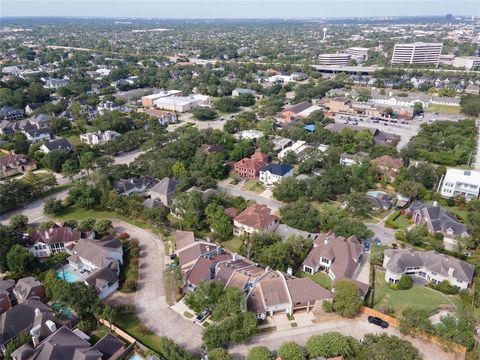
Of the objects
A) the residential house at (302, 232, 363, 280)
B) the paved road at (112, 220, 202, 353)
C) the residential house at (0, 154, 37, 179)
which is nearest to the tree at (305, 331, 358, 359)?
the residential house at (302, 232, 363, 280)

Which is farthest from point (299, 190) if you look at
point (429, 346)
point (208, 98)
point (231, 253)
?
point (208, 98)

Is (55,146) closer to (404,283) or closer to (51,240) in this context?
(51,240)

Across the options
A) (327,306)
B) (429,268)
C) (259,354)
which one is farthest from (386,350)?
(429,268)

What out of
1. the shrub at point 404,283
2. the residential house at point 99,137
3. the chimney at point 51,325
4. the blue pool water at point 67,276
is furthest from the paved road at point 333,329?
the residential house at point 99,137

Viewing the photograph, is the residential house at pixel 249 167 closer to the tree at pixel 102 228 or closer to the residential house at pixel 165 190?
the residential house at pixel 165 190

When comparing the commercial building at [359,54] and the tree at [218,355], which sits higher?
the commercial building at [359,54]
